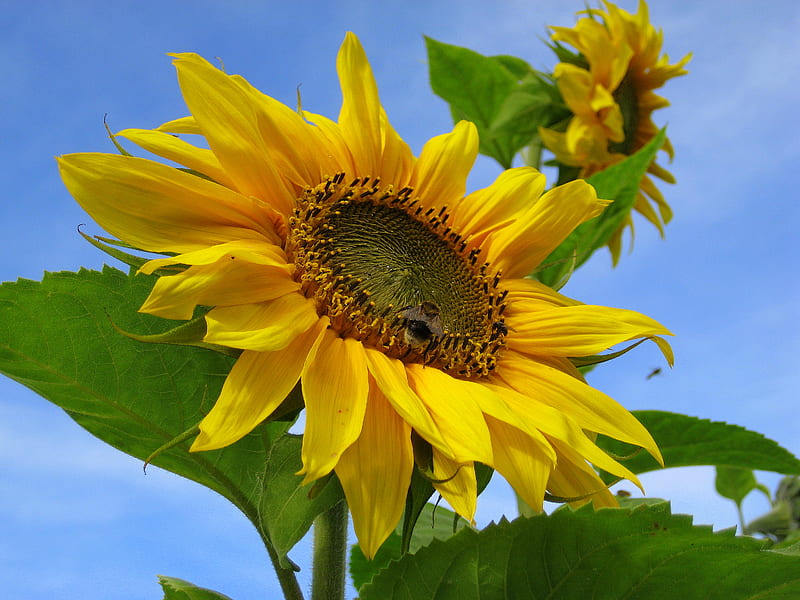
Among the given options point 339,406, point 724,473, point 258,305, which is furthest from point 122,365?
point 724,473

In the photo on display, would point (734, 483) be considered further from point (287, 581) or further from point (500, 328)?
point (287, 581)

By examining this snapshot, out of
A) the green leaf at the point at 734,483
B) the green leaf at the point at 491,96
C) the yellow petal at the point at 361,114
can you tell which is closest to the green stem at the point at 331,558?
the yellow petal at the point at 361,114

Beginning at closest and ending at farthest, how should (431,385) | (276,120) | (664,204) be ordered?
(431,385), (276,120), (664,204)

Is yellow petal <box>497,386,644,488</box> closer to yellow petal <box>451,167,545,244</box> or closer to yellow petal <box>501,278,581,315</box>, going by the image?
yellow petal <box>501,278,581,315</box>

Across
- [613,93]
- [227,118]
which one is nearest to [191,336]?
[227,118]

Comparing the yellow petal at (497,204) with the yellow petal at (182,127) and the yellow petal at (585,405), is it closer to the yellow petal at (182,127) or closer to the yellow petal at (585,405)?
the yellow petal at (585,405)

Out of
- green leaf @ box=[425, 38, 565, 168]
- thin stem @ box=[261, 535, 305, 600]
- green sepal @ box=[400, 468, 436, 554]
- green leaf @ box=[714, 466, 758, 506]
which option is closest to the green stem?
thin stem @ box=[261, 535, 305, 600]

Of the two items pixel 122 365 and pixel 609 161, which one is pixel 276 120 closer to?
pixel 122 365
